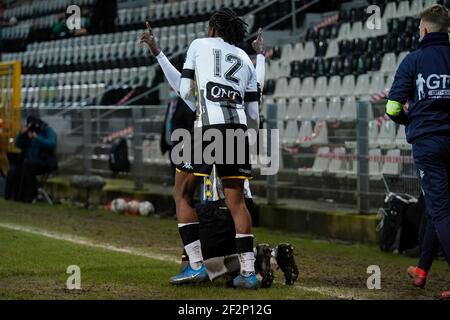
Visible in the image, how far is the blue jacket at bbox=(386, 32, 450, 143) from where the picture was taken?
24.7 feet

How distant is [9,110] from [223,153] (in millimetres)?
14337

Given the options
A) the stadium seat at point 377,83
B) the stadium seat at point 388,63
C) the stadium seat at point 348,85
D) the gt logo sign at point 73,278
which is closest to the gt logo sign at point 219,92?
the gt logo sign at point 73,278

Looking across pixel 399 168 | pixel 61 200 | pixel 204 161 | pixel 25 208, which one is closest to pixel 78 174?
pixel 61 200

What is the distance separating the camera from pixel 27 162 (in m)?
18.4

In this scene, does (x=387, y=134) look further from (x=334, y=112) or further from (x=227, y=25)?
(x=227, y=25)

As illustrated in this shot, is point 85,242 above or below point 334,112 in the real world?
below

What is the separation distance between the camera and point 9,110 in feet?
69.9

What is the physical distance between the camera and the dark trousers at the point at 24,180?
Answer: 18.2 m

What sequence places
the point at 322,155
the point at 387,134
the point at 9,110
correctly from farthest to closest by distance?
1. the point at 9,110
2. the point at 322,155
3. the point at 387,134

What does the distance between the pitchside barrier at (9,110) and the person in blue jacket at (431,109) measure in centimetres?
1418

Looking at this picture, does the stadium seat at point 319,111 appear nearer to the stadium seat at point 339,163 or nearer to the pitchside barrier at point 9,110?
the stadium seat at point 339,163

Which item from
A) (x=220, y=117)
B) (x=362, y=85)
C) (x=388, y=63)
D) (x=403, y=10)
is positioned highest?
(x=403, y=10)

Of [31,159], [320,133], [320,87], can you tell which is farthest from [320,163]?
[31,159]

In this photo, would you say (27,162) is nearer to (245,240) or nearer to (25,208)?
(25,208)
